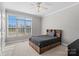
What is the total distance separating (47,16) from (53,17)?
0.50ft

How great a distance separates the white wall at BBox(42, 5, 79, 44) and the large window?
1.53 feet

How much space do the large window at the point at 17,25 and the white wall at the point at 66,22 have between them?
1.53 feet

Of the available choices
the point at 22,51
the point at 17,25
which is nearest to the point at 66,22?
the point at 17,25

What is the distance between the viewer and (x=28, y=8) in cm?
177

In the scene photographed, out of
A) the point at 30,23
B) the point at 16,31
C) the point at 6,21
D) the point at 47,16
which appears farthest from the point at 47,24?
the point at 6,21

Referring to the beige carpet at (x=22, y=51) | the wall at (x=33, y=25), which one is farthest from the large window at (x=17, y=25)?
the beige carpet at (x=22, y=51)

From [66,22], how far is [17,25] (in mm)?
1136

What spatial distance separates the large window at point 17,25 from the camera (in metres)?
1.46

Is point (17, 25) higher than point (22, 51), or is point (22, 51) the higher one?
point (17, 25)

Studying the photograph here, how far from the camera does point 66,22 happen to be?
172 centimetres

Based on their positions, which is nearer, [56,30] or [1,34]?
[1,34]

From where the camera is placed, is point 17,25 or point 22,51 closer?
Result: point 17,25

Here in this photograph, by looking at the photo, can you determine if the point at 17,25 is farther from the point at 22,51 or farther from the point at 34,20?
the point at 22,51

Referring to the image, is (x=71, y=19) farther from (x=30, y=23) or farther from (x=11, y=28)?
(x=11, y=28)
